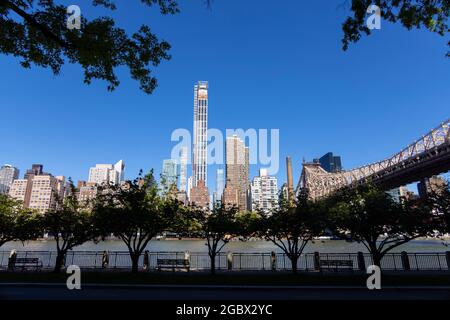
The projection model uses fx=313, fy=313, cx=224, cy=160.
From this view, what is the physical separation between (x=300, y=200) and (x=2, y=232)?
24706 mm

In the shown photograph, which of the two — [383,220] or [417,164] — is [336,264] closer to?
[383,220]

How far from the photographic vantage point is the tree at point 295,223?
22781mm

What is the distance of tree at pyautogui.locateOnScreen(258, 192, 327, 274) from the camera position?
22781 mm

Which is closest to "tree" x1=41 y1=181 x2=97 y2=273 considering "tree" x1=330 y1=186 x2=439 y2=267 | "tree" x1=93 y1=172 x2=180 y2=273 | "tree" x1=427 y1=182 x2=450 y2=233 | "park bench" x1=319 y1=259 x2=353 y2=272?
"tree" x1=93 y1=172 x2=180 y2=273

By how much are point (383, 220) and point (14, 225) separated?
28.6 m

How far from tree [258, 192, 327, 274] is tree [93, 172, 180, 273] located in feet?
25.0

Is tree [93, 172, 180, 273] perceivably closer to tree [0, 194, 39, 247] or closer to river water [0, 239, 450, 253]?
tree [0, 194, 39, 247]

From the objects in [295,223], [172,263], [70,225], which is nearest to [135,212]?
[172,263]

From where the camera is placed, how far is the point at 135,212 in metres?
21.9
